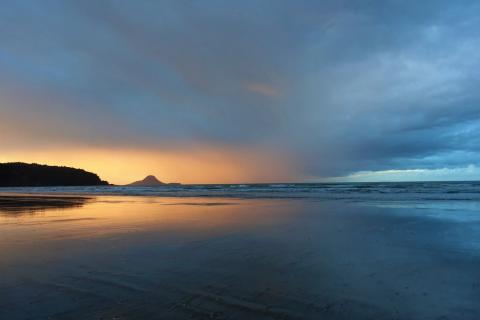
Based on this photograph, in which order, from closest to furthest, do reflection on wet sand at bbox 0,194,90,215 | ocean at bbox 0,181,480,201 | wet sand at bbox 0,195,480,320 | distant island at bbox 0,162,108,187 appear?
1. wet sand at bbox 0,195,480,320
2. reflection on wet sand at bbox 0,194,90,215
3. ocean at bbox 0,181,480,201
4. distant island at bbox 0,162,108,187

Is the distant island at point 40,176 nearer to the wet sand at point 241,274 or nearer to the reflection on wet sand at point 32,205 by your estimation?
the reflection on wet sand at point 32,205

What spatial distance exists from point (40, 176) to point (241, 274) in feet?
576

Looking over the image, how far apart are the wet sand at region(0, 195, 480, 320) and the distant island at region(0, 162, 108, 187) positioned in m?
157

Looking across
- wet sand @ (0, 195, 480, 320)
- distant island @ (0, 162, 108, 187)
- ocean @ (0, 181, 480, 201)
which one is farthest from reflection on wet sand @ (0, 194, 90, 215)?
distant island @ (0, 162, 108, 187)

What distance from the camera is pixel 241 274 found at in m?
6.29

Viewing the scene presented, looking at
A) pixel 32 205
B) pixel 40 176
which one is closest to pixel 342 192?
pixel 32 205

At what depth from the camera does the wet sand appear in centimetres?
455

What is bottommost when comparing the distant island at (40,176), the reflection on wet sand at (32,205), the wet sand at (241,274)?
the wet sand at (241,274)

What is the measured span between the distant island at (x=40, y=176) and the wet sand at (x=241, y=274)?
15655 centimetres

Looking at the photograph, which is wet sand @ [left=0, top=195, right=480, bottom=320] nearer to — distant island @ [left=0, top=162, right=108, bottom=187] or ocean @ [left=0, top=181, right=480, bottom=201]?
ocean @ [left=0, top=181, right=480, bottom=201]

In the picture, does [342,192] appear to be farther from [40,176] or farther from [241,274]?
[40,176]

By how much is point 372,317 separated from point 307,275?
6.52 ft

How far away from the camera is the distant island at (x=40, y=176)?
456 ft

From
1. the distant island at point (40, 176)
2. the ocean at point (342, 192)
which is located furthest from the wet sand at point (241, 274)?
the distant island at point (40, 176)
